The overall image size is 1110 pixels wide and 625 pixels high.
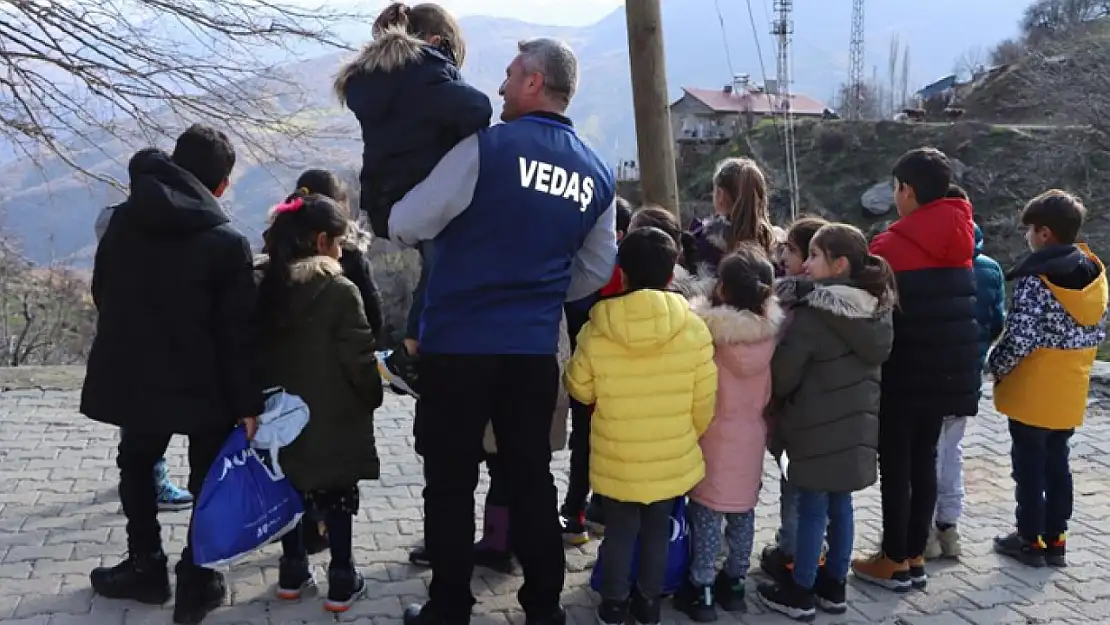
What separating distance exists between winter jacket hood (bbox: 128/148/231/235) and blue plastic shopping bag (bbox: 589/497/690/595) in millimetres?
2047

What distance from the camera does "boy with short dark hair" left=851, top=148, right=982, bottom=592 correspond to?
4.20 meters

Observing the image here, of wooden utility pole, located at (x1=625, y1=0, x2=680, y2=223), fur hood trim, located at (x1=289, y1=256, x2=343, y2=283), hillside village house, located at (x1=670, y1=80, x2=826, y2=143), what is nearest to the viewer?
fur hood trim, located at (x1=289, y1=256, x2=343, y2=283)

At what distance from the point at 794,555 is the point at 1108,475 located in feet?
11.6

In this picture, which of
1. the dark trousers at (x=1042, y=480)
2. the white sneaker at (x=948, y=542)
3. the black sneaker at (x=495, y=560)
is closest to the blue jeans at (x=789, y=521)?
the white sneaker at (x=948, y=542)

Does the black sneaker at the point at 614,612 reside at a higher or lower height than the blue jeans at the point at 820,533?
lower

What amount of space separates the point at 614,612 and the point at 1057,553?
95.6 inches

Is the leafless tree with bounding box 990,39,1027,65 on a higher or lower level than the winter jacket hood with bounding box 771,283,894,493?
higher

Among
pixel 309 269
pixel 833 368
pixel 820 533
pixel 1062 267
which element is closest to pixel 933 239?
pixel 833 368

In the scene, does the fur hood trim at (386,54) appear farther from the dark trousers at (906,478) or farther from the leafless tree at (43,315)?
the leafless tree at (43,315)

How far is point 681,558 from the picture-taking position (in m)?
4.07

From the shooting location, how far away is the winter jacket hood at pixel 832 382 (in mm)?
3859

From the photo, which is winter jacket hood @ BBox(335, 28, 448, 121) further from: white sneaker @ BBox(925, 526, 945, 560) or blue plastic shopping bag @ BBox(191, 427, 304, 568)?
white sneaker @ BBox(925, 526, 945, 560)

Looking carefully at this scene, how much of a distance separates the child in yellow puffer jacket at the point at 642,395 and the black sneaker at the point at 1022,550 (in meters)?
2.09

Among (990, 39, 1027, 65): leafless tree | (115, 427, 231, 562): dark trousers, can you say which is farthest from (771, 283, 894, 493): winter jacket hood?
(990, 39, 1027, 65): leafless tree
